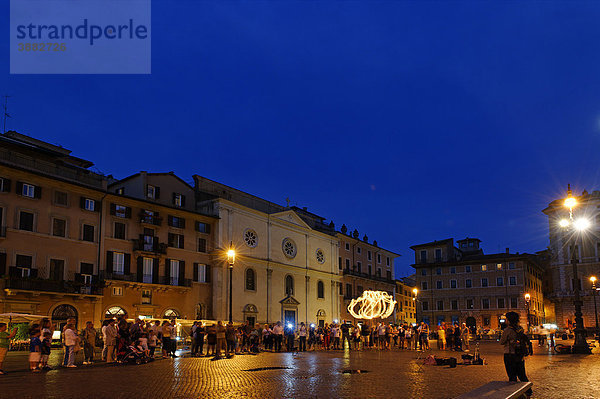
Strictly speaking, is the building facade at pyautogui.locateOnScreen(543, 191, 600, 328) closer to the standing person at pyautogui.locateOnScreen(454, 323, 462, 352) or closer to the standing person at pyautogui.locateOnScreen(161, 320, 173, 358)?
the standing person at pyautogui.locateOnScreen(454, 323, 462, 352)

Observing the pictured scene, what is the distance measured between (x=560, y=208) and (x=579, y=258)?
278 inches

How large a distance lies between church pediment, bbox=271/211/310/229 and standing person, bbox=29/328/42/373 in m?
39.8

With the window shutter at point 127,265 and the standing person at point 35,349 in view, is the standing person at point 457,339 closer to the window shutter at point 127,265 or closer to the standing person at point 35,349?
the standing person at point 35,349

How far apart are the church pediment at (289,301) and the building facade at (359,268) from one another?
1050cm

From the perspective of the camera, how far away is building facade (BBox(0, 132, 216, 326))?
113 ft

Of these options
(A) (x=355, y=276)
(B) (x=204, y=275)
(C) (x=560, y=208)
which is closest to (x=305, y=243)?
(A) (x=355, y=276)

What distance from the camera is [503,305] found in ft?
237

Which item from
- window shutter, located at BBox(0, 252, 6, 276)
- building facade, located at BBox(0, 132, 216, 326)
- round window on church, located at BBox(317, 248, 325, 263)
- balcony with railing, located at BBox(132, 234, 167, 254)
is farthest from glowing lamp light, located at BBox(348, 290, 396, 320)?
round window on church, located at BBox(317, 248, 325, 263)

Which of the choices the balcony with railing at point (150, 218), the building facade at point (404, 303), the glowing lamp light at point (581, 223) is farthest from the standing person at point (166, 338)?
the building facade at point (404, 303)

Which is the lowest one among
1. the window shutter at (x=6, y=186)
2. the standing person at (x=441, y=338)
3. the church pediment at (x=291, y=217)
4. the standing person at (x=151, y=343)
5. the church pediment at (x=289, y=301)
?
the standing person at (x=441, y=338)

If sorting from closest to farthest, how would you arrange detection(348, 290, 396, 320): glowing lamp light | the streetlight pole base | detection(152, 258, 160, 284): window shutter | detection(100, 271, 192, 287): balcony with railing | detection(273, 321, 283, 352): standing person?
the streetlight pole base < detection(273, 321, 283, 352): standing person < detection(348, 290, 396, 320): glowing lamp light < detection(100, 271, 192, 287): balcony with railing < detection(152, 258, 160, 284): window shutter

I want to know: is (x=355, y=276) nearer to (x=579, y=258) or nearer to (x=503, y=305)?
(x=503, y=305)

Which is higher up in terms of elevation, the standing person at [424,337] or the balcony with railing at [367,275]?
the balcony with railing at [367,275]

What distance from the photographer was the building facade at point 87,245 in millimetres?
34344
